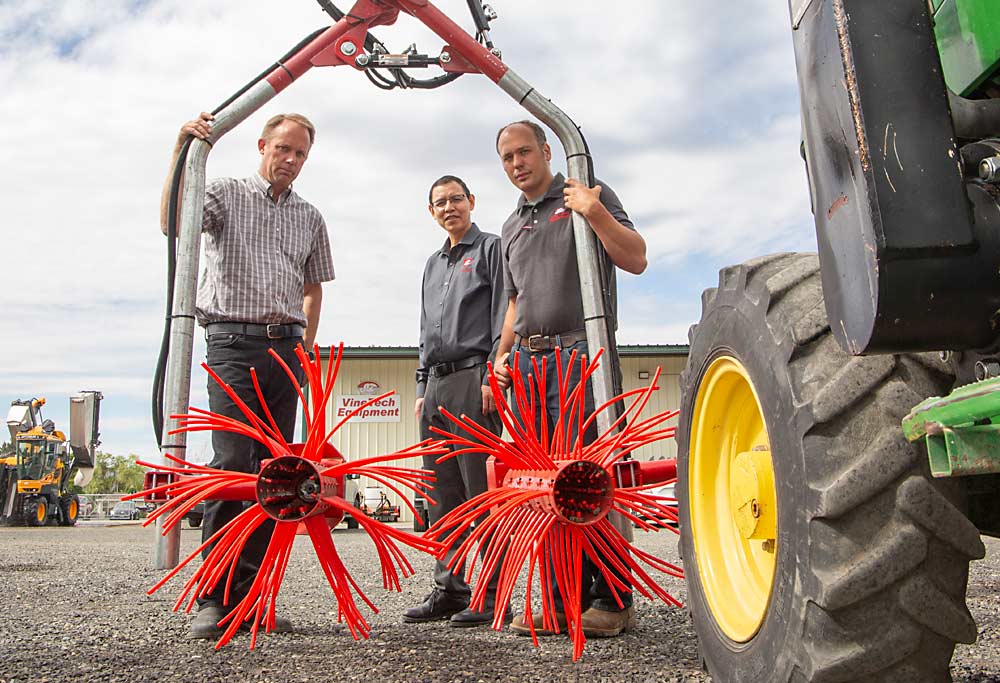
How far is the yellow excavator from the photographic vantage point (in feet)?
49.6

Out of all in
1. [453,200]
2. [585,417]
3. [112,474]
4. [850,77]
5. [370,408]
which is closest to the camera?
[850,77]

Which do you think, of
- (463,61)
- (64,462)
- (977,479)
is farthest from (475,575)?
(64,462)

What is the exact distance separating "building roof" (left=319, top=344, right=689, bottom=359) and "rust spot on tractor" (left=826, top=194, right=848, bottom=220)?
17461 mm

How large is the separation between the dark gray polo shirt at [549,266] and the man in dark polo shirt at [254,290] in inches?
34.6

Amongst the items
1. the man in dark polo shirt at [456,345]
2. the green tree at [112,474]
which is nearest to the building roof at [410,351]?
the man in dark polo shirt at [456,345]

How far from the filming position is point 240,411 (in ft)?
9.97

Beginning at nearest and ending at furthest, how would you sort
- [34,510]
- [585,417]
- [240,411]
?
[585,417] → [240,411] → [34,510]

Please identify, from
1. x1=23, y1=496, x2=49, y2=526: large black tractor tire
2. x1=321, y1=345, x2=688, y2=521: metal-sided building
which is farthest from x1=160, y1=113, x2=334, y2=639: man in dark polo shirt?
x1=321, y1=345, x2=688, y2=521: metal-sided building

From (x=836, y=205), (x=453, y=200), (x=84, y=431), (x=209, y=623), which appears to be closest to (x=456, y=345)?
(x=453, y=200)

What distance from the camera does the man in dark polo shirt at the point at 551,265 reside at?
9.32 ft

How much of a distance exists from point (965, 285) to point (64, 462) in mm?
17601

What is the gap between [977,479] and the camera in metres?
1.33

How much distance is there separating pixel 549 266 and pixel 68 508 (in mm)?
15937

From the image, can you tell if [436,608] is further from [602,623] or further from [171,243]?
[171,243]
